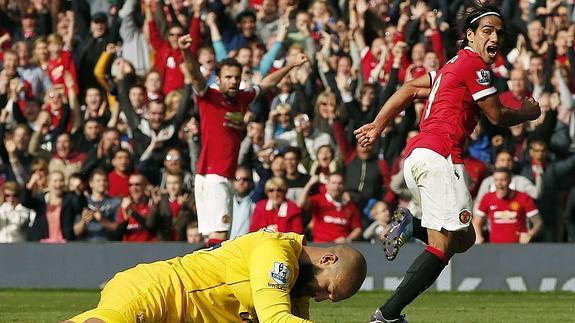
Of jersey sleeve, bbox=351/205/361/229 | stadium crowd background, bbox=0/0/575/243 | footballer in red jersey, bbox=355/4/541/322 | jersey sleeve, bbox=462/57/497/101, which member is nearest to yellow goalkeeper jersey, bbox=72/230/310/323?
footballer in red jersey, bbox=355/4/541/322

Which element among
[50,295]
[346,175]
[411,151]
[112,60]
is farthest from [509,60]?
[411,151]

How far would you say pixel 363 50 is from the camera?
2130 cm

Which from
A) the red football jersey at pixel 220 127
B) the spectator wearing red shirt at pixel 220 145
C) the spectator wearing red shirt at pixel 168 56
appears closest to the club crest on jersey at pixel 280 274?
the spectator wearing red shirt at pixel 220 145

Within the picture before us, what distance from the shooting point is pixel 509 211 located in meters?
17.6

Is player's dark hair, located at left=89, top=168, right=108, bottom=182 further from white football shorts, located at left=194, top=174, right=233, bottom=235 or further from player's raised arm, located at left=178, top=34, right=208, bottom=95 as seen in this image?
player's raised arm, located at left=178, top=34, right=208, bottom=95

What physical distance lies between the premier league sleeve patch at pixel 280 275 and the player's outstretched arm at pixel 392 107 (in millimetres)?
2721

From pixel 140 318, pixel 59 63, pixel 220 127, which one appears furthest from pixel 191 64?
pixel 59 63

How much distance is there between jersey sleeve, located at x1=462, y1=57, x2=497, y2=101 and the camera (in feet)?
33.0

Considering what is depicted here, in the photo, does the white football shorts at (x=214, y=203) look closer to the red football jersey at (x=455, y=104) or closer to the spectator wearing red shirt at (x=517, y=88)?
the red football jersey at (x=455, y=104)

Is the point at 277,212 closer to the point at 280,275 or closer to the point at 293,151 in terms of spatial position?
the point at 293,151

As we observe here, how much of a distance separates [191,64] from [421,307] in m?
3.59

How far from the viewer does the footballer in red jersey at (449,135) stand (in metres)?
10.0

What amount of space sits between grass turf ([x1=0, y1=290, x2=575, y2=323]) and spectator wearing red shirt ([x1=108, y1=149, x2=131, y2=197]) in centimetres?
196

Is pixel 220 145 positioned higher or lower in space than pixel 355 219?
higher
